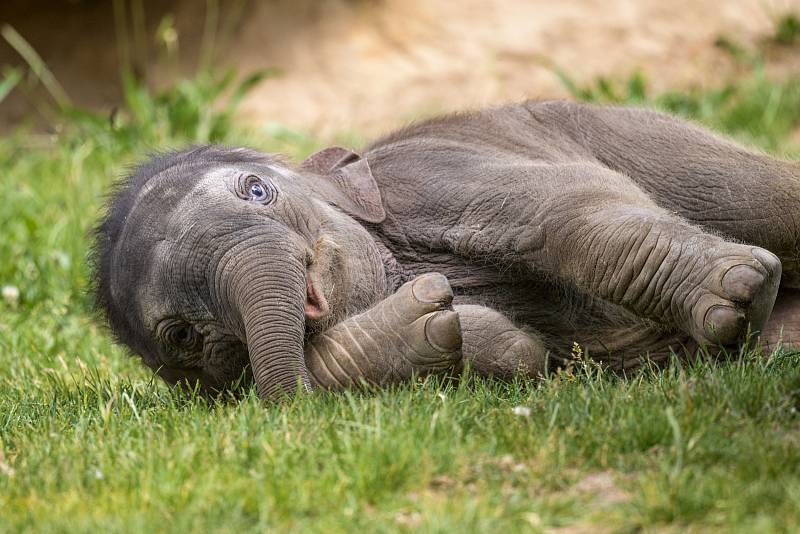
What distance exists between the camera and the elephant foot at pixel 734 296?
16.4ft

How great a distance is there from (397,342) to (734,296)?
138cm

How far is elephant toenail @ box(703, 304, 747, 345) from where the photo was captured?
498 centimetres

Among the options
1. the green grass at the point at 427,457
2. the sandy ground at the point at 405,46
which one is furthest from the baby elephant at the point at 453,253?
the sandy ground at the point at 405,46

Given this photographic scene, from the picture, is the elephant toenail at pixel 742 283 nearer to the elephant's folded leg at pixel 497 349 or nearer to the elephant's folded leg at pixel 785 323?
the elephant's folded leg at pixel 497 349

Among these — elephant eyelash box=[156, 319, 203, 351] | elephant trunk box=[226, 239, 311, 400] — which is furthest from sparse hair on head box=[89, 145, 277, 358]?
elephant trunk box=[226, 239, 311, 400]

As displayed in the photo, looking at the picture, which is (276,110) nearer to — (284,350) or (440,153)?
(440,153)

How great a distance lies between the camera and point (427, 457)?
3.94m

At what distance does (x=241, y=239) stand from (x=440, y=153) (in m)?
1.45

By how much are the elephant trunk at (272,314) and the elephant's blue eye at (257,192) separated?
1.45 feet

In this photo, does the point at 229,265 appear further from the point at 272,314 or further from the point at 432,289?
the point at 432,289

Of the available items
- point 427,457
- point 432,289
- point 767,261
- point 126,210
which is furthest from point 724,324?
point 126,210

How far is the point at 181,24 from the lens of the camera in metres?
14.0

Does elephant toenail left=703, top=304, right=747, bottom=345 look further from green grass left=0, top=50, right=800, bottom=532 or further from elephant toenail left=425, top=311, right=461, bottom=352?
elephant toenail left=425, top=311, right=461, bottom=352

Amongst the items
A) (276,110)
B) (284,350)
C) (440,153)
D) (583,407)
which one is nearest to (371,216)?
(440,153)
